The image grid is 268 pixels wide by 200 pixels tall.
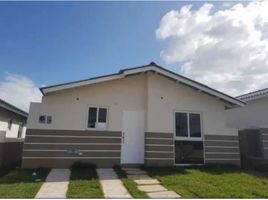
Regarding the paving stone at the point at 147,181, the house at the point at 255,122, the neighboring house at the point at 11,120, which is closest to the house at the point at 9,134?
the neighboring house at the point at 11,120

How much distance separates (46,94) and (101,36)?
3528mm

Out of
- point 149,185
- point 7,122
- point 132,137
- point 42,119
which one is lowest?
point 149,185

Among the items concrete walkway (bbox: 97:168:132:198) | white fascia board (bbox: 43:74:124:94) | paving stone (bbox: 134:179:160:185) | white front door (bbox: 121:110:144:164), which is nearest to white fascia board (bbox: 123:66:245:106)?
white fascia board (bbox: 43:74:124:94)

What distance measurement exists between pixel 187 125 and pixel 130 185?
18.4 feet

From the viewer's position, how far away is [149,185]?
328 inches

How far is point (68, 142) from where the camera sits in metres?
11.6

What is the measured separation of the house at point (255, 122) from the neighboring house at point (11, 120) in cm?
1271

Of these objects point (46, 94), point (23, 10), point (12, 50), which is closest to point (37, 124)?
point (46, 94)

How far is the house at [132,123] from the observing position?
11547 mm

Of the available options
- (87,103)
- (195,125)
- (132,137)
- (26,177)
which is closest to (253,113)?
(195,125)

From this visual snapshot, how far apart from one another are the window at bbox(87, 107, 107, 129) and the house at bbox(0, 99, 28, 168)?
4.41 metres

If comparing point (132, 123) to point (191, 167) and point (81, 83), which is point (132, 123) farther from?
point (191, 167)

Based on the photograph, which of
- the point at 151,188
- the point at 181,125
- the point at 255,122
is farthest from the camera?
the point at 255,122

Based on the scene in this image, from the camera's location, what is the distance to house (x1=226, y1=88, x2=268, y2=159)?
1353cm
